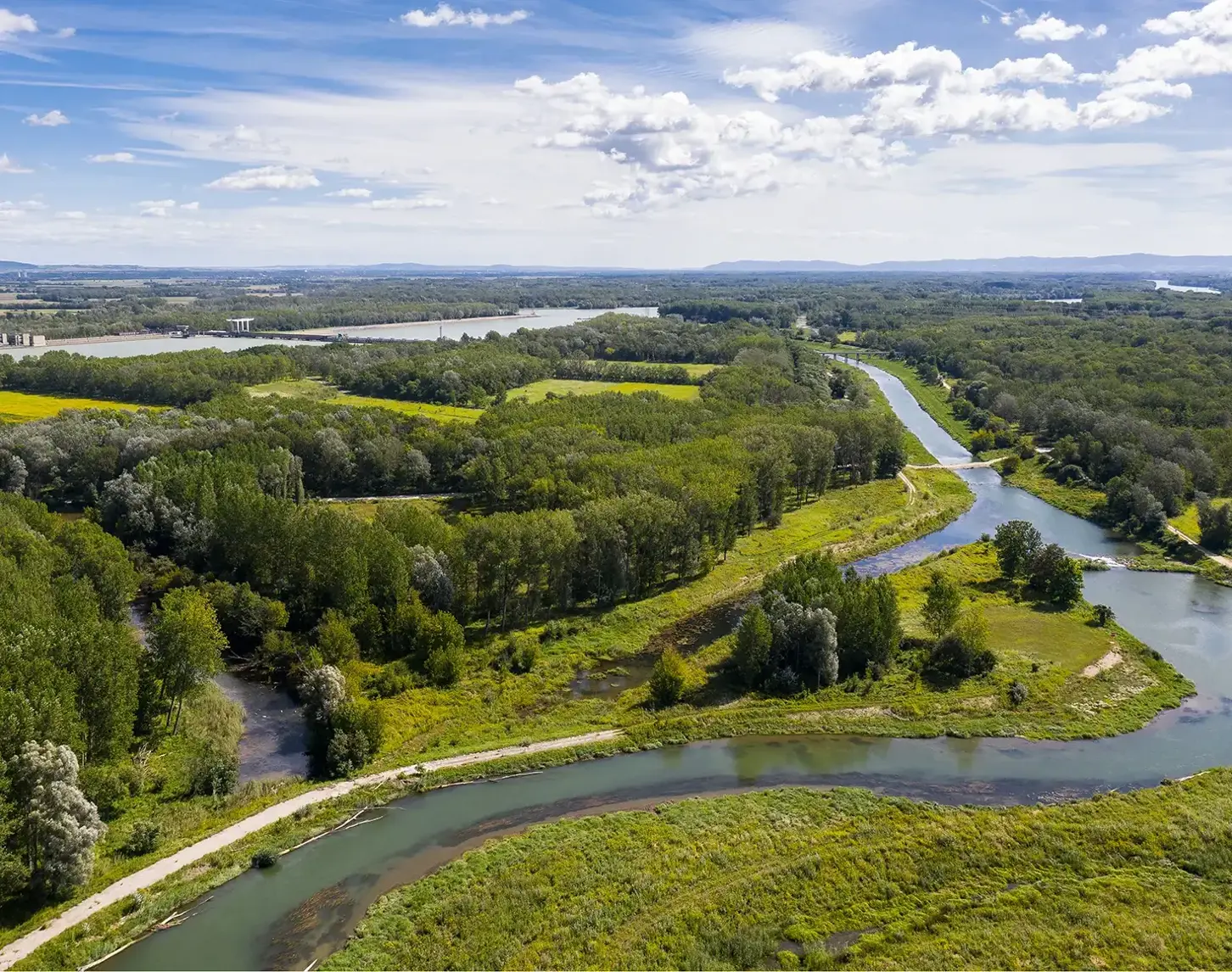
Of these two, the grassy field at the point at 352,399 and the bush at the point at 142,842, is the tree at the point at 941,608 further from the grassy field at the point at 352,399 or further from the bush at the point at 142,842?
the grassy field at the point at 352,399

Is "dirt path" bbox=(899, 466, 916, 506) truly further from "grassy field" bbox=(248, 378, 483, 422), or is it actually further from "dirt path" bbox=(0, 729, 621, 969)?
"grassy field" bbox=(248, 378, 483, 422)

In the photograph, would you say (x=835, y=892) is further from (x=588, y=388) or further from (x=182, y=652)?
(x=588, y=388)

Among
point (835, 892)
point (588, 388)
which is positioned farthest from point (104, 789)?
point (588, 388)

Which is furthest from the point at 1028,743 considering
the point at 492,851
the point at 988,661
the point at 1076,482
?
the point at 1076,482

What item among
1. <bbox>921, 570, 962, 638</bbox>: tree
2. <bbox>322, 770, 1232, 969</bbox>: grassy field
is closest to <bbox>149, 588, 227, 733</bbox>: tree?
<bbox>322, 770, 1232, 969</bbox>: grassy field

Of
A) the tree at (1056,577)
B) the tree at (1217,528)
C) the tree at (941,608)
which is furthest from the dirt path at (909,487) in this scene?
the tree at (941,608)
